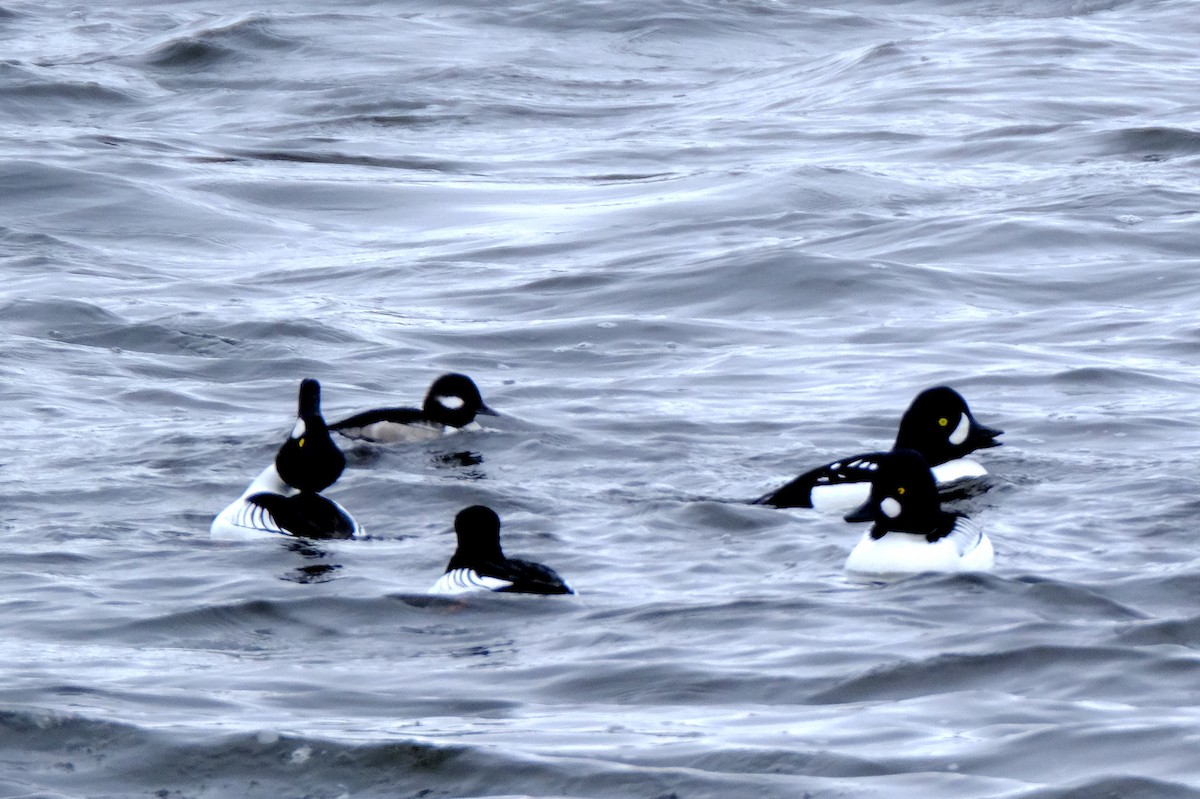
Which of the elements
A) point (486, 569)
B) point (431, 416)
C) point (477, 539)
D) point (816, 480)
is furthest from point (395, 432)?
point (486, 569)

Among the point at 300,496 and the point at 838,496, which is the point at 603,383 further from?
the point at 300,496

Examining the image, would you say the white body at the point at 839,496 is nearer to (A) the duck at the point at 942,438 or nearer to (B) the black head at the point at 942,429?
(A) the duck at the point at 942,438

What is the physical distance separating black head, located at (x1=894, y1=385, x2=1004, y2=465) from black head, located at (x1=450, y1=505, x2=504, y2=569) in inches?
116

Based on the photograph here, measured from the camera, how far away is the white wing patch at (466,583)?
8.47 metres

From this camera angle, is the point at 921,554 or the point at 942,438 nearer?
the point at 921,554

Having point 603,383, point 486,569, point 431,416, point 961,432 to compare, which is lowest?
point 603,383

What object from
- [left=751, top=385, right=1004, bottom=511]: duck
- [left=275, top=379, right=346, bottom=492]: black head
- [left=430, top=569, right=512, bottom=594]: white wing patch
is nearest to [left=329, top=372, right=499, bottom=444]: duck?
[left=275, top=379, right=346, bottom=492]: black head

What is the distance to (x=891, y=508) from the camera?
9141 millimetres

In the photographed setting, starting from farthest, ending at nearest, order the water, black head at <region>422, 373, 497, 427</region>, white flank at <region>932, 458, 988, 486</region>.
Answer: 1. black head at <region>422, 373, 497, 427</region>
2. white flank at <region>932, 458, 988, 486</region>
3. the water

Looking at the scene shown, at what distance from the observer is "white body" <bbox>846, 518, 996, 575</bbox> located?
350 inches

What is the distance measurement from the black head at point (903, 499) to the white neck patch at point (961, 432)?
145 cm

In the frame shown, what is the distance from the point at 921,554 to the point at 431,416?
12.4 ft

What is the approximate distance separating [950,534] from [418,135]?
14164mm

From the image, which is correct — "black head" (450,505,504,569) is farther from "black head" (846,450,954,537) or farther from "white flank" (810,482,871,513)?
"white flank" (810,482,871,513)
